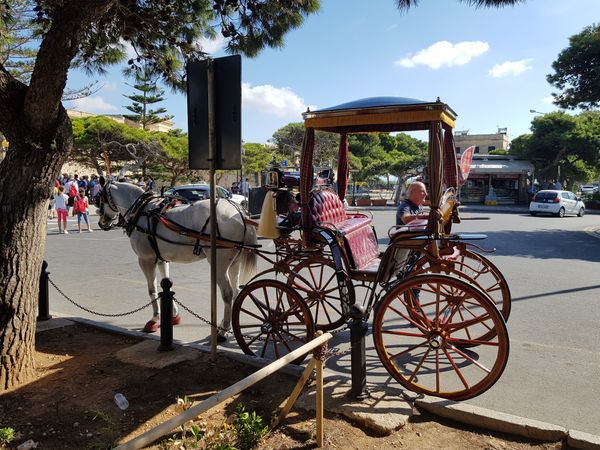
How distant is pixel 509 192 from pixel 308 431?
1596 inches

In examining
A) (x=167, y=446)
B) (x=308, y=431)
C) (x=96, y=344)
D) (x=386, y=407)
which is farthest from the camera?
(x=96, y=344)

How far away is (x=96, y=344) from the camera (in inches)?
199

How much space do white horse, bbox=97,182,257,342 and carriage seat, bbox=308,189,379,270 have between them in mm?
992

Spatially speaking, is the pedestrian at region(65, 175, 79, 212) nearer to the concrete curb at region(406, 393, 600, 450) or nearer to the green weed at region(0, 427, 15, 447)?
the green weed at region(0, 427, 15, 447)

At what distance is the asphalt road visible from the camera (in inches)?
159

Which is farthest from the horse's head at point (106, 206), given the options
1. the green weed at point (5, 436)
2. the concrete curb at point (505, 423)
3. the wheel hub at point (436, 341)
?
the concrete curb at point (505, 423)

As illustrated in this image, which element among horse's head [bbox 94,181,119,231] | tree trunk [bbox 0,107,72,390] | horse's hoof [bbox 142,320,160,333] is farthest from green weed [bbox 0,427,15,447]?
horse's head [bbox 94,181,119,231]

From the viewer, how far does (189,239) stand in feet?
18.3

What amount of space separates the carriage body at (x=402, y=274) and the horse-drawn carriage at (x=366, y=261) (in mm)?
11

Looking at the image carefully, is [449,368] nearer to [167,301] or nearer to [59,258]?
[167,301]

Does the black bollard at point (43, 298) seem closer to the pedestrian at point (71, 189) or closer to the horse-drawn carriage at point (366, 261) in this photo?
the horse-drawn carriage at point (366, 261)

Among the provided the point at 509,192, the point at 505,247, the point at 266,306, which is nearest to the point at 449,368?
the point at 266,306

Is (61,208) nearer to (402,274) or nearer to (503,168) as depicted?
(402,274)

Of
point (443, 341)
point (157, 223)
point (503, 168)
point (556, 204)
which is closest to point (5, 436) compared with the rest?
point (157, 223)
